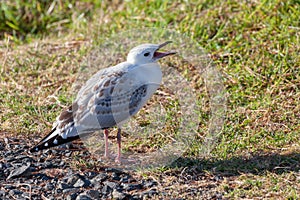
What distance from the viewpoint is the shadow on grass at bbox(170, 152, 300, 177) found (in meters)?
5.64

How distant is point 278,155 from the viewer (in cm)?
Result: 588

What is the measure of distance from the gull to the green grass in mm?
687

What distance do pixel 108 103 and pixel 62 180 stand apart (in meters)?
0.84

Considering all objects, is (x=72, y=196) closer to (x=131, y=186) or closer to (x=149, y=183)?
(x=131, y=186)

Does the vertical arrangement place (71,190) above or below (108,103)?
below

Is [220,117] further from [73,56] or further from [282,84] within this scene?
[73,56]

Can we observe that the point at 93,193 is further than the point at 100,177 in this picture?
No

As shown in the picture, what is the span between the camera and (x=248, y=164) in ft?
19.0

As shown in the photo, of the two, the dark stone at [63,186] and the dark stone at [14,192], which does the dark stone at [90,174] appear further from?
the dark stone at [14,192]

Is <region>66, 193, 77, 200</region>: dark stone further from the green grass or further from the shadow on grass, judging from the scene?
the shadow on grass

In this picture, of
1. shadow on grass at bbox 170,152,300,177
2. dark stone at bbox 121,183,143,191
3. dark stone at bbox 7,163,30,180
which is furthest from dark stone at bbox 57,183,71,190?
shadow on grass at bbox 170,152,300,177

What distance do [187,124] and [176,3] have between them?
2.39 meters

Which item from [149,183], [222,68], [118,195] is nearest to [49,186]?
[118,195]

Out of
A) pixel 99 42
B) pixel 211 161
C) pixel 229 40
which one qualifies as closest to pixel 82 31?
pixel 99 42
